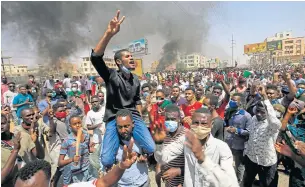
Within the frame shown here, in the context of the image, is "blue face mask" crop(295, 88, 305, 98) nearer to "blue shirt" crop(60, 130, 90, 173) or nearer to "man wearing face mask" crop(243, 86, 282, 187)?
"man wearing face mask" crop(243, 86, 282, 187)

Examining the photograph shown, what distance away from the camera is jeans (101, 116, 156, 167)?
2.34 meters

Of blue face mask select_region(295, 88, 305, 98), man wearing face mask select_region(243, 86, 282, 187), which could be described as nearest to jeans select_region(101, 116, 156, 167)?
man wearing face mask select_region(243, 86, 282, 187)

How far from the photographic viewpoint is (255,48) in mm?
71000

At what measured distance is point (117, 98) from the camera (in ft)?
8.39

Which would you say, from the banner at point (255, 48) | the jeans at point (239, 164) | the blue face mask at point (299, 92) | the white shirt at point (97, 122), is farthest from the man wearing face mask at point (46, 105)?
the banner at point (255, 48)

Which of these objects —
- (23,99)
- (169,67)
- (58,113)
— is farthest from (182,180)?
(169,67)

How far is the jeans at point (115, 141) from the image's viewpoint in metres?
2.34

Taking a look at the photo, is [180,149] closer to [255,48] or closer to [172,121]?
[172,121]

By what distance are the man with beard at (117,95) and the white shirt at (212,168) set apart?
0.57 m

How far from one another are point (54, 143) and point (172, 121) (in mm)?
2330

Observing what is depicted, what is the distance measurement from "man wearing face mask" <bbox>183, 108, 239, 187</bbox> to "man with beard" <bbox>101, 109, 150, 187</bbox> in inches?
20.2

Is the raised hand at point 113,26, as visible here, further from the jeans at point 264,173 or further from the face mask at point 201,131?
the jeans at point 264,173

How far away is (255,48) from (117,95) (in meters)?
76.1

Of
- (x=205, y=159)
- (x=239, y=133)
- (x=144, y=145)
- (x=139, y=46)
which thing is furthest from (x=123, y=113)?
(x=139, y=46)
